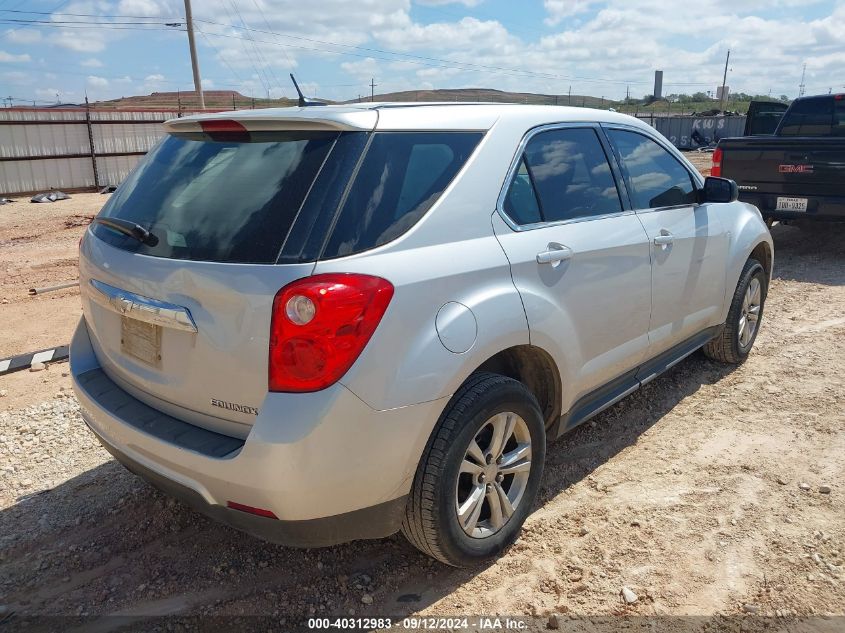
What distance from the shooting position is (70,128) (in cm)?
1873

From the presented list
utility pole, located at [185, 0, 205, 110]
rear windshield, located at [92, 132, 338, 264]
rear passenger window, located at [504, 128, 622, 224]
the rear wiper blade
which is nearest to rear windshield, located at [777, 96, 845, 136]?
rear passenger window, located at [504, 128, 622, 224]

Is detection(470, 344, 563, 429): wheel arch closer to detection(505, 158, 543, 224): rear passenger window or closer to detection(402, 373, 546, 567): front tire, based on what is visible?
detection(402, 373, 546, 567): front tire

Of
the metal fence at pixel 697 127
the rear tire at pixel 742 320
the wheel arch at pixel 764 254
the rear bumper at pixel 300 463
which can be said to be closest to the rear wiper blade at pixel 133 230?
the rear bumper at pixel 300 463

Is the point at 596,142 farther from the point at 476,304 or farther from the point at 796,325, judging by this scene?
the point at 796,325

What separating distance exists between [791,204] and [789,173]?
0.37m

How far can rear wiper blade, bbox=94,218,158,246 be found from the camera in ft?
8.56

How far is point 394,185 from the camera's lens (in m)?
2.47

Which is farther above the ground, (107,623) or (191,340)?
(191,340)

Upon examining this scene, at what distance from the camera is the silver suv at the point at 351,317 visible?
2.21 m

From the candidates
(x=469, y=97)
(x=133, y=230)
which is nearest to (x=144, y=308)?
(x=133, y=230)

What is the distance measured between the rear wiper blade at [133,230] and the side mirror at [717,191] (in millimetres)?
3342

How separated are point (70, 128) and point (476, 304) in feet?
64.4

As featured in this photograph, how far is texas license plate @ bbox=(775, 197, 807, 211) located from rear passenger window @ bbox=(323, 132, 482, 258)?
6.89 metres

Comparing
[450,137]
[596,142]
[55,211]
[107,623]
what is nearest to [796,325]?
[596,142]
